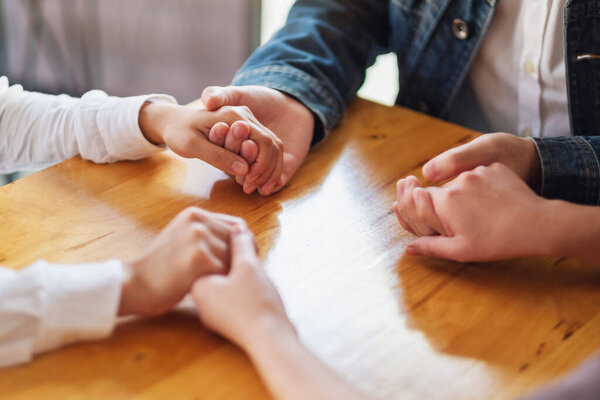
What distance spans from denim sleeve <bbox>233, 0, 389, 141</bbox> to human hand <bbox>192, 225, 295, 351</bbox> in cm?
37

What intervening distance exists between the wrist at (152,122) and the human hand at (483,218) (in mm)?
335

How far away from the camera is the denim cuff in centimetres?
87

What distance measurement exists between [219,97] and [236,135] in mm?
63

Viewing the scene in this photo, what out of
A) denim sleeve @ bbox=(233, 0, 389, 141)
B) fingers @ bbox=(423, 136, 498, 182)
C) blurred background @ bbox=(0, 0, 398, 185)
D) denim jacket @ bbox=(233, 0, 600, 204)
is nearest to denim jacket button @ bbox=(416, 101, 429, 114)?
denim jacket @ bbox=(233, 0, 600, 204)

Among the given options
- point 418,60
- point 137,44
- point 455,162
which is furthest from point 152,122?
point 137,44

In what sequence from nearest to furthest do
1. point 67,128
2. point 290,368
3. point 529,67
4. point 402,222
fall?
point 290,368 < point 402,222 < point 67,128 < point 529,67

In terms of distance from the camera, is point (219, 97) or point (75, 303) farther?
point (219, 97)

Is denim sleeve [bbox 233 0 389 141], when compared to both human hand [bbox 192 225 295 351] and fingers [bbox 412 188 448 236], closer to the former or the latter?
fingers [bbox 412 188 448 236]

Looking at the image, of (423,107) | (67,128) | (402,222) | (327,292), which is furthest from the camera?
(423,107)

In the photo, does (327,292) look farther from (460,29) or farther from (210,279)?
(460,29)

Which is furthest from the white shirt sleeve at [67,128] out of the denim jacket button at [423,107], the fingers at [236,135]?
the denim jacket button at [423,107]

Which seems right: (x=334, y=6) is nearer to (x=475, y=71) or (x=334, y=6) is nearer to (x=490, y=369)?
(x=475, y=71)

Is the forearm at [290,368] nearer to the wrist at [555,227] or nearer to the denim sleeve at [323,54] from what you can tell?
the wrist at [555,227]

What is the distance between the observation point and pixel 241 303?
53 centimetres
